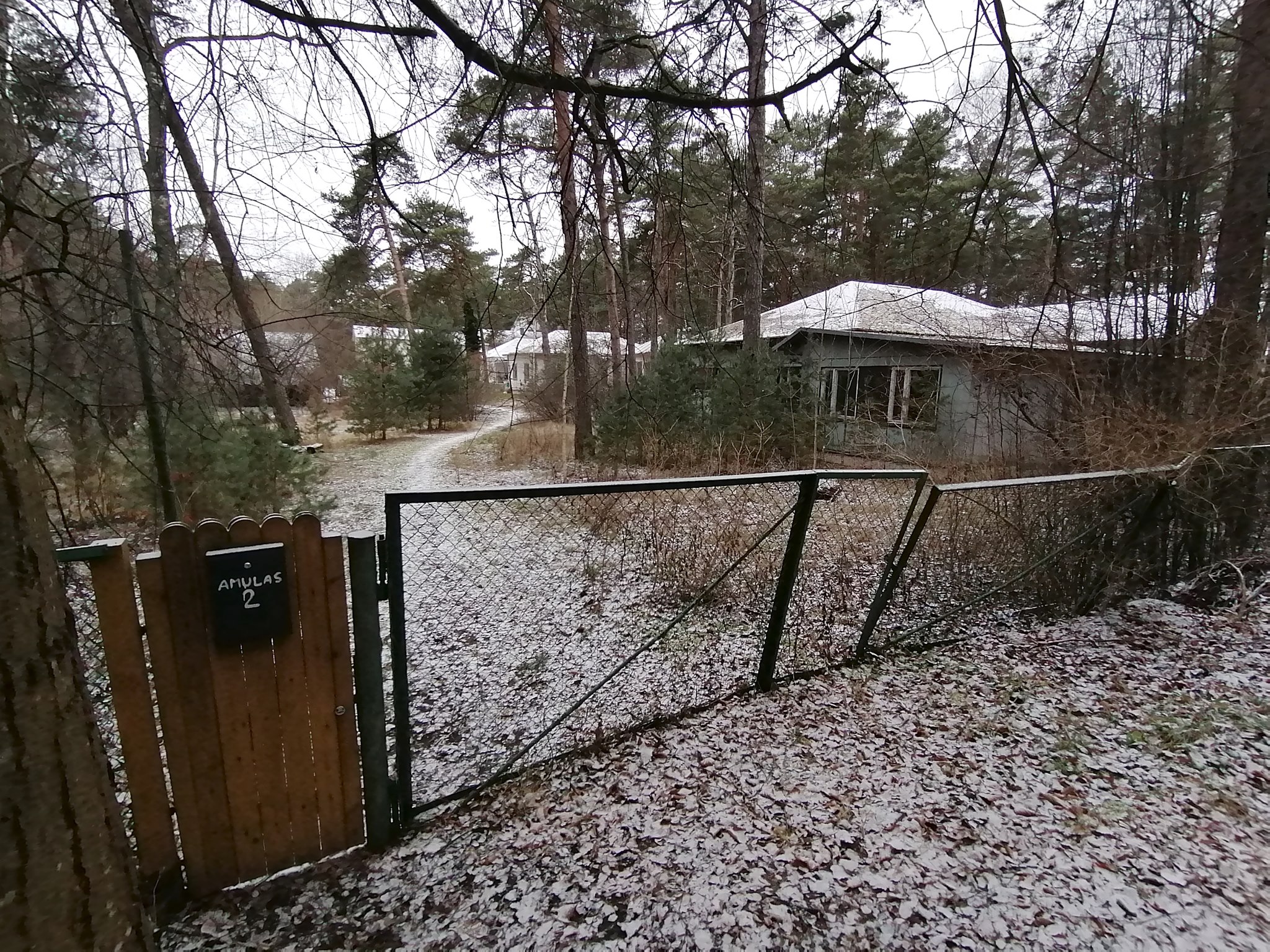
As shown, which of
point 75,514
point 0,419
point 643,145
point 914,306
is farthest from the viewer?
point 914,306

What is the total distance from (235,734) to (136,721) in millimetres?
238

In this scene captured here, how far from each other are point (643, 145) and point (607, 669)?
9.65 ft

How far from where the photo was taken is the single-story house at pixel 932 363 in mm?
5406

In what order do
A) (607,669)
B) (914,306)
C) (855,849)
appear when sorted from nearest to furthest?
(855,849) < (607,669) < (914,306)

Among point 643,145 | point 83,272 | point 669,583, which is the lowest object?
point 669,583

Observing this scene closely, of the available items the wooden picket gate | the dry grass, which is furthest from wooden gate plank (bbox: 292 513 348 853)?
the dry grass

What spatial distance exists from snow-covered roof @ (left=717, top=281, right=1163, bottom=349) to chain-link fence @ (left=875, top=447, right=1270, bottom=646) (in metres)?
1.43

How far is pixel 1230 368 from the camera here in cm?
412

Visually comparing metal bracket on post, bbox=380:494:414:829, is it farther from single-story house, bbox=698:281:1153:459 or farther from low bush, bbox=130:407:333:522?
single-story house, bbox=698:281:1153:459

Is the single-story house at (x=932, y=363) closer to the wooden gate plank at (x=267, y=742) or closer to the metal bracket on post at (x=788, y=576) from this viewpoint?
the metal bracket on post at (x=788, y=576)

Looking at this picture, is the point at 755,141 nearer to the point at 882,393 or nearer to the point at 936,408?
the point at 936,408

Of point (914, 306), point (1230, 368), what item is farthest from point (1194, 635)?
point (914, 306)

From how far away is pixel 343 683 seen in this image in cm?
173

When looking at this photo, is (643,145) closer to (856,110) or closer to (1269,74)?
(856,110)
